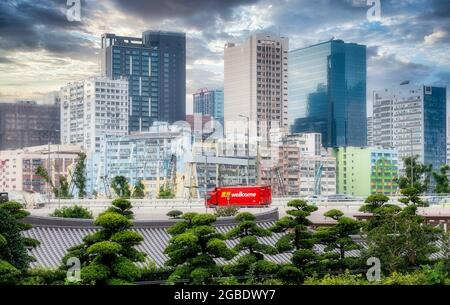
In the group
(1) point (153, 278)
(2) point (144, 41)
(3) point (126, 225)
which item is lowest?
(1) point (153, 278)

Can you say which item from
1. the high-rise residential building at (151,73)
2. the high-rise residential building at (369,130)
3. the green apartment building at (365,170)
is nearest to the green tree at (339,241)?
the green apartment building at (365,170)

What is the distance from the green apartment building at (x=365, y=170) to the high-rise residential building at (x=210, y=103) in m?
35.2

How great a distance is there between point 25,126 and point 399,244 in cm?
11797

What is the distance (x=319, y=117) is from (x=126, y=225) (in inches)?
5400

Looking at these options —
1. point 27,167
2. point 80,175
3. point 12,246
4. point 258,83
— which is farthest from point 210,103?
point 12,246

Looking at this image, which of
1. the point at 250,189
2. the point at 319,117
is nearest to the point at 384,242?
the point at 250,189

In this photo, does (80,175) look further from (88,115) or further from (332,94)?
(332,94)

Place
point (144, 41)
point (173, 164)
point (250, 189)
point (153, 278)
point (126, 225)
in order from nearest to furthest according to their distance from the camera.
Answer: point (126, 225), point (153, 278), point (250, 189), point (173, 164), point (144, 41)

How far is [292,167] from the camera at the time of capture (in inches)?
4946

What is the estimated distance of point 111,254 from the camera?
17.8 metres

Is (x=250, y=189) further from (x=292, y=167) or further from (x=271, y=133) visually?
(x=271, y=133)

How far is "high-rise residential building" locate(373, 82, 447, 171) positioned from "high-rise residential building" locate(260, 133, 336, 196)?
15.9 m

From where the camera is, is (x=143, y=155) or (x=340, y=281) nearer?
(x=340, y=281)

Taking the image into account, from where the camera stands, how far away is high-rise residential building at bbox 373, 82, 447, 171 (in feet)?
474
